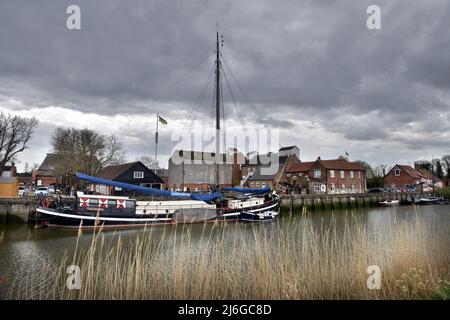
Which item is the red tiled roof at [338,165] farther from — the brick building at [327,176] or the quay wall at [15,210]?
the quay wall at [15,210]

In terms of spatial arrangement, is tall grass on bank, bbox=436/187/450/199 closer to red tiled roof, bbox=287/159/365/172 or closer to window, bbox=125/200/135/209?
red tiled roof, bbox=287/159/365/172

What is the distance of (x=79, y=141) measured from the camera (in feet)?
158

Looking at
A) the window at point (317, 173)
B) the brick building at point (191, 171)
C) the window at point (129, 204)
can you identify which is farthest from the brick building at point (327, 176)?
the window at point (129, 204)

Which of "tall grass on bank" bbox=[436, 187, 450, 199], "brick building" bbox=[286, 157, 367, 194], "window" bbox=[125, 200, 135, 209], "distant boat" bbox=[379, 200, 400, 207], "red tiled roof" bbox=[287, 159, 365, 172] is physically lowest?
"distant boat" bbox=[379, 200, 400, 207]

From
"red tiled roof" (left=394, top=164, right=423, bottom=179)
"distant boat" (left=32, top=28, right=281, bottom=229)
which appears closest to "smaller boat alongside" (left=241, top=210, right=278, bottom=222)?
"distant boat" (left=32, top=28, right=281, bottom=229)

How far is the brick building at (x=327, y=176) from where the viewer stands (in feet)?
193

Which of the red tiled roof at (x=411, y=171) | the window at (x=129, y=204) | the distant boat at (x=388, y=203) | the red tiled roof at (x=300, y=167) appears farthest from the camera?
the red tiled roof at (x=411, y=171)

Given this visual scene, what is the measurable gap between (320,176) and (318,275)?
180 ft

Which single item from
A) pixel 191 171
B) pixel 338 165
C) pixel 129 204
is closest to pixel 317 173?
pixel 338 165

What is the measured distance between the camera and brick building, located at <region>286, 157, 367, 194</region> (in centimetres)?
5891

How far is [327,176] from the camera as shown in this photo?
193 ft

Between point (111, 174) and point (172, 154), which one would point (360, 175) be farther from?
point (111, 174)

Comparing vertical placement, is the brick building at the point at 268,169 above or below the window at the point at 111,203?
Result: above

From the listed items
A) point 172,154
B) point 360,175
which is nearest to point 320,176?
point 360,175
